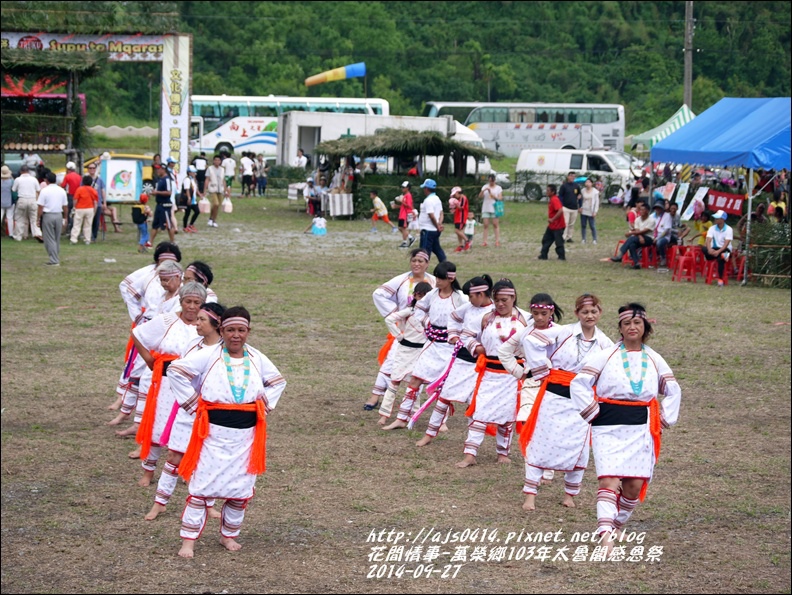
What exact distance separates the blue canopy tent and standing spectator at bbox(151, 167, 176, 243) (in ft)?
32.0

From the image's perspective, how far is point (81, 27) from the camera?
96.8ft

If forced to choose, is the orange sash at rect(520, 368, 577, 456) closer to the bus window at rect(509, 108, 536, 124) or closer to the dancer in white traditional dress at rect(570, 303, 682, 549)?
the dancer in white traditional dress at rect(570, 303, 682, 549)

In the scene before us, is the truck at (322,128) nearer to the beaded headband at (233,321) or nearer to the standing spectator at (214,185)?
the standing spectator at (214,185)

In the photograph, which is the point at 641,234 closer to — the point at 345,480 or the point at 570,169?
the point at 345,480

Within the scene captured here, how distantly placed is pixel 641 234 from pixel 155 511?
15336mm

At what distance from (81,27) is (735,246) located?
60.0ft

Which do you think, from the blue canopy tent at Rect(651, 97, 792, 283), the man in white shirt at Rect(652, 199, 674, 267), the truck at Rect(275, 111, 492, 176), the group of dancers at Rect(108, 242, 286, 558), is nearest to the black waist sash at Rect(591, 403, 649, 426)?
the group of dancers at Rect(108, 242, 286, 558)

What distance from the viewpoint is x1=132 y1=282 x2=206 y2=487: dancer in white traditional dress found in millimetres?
7773

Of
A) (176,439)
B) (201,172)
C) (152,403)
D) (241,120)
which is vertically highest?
(241,120)

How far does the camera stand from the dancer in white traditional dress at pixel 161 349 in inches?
306

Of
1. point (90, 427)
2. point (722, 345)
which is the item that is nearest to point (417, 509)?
point (90, 427)

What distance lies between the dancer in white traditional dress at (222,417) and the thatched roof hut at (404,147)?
24986 mm

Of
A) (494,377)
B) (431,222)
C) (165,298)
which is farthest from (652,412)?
(431,222)

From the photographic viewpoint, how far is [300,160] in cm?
4206
